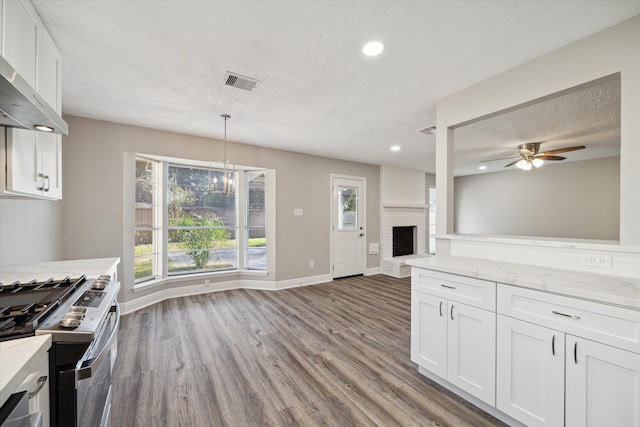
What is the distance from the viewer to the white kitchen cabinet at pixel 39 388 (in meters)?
0.83

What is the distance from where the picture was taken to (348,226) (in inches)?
226

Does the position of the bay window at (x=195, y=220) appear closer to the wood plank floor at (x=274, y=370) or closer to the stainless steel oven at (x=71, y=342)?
the wood plank floor at (x=274, y=370)

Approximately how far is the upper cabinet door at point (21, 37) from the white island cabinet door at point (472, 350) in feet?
9.73

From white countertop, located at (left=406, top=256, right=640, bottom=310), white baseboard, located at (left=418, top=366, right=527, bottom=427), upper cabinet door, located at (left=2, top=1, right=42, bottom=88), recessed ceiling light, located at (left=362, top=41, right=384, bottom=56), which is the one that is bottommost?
white baseboard, located at (left=418, top=366, right=527, bottom=427)

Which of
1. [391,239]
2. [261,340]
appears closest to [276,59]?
[261,340]

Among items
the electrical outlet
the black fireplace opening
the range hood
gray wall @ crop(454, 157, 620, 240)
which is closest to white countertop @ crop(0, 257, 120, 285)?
the range hood

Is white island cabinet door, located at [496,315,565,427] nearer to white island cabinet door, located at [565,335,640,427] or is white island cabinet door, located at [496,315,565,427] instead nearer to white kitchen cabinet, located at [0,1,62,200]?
white island cabinet door, located at [565,335,640,427]

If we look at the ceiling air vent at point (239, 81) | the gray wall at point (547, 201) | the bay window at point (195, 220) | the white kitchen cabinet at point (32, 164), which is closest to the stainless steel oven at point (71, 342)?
the white kitchen cabinet at point (32, 164)

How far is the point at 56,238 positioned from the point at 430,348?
13.4 ft

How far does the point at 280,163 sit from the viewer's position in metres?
4.78

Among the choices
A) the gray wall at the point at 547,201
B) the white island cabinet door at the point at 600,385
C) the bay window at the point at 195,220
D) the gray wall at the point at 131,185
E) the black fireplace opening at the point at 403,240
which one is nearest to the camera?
the white island cabinet door at the point at 600,385

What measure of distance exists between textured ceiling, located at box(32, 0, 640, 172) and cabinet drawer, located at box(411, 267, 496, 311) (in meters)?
1.65

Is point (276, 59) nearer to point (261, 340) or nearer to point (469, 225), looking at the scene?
point (261, 340)

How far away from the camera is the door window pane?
5629mm
